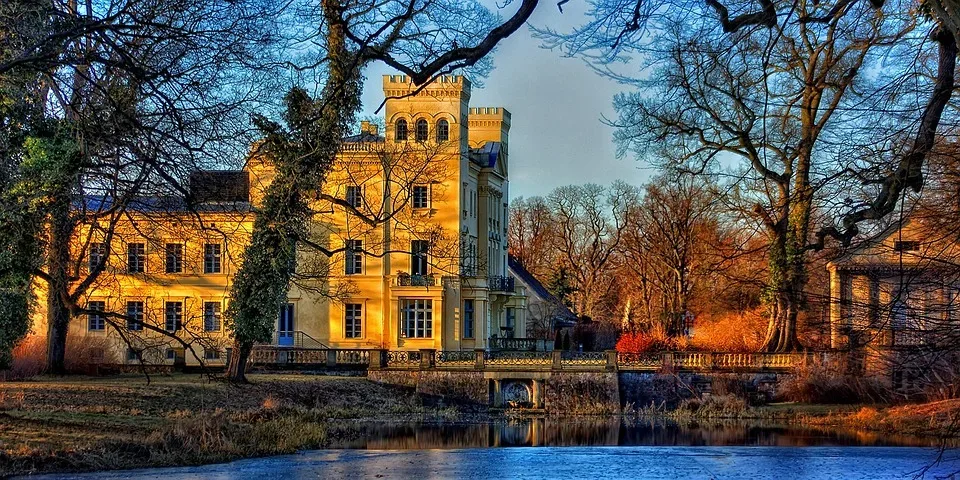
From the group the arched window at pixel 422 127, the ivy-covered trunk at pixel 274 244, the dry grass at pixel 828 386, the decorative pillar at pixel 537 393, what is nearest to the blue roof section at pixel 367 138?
the ivy-covered trunk at pixel 274 244

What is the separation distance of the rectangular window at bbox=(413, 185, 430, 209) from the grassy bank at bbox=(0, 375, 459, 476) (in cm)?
1532

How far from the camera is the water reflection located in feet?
79.9

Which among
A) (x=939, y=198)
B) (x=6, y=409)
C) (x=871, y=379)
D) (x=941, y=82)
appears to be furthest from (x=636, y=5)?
(x=871, y=379)

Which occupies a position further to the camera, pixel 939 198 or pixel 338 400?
pixel 338 400

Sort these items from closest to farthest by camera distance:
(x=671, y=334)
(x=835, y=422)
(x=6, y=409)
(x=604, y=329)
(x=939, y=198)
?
1. (x=939, y=198)
2. (x=6, y=409)
3. (x=835, y=422)
4. (x=671, y=334)
5. (x=604, y=329)

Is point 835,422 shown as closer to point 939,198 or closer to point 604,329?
point 939,198

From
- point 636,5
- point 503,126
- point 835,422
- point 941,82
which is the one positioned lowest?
point 835,422

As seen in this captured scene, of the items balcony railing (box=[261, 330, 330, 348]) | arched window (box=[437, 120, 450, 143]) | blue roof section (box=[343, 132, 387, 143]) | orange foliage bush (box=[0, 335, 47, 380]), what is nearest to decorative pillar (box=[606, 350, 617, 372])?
blue roof section (box=[343, 132, 387, 143])

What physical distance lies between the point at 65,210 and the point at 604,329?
52.5m

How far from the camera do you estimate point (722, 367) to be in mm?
36000

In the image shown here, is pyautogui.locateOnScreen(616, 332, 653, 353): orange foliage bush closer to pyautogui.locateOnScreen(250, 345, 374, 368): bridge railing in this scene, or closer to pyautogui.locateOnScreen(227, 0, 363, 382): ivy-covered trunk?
pyautogui.locateOnScreen(250, 345, 374, 368): bridge railing

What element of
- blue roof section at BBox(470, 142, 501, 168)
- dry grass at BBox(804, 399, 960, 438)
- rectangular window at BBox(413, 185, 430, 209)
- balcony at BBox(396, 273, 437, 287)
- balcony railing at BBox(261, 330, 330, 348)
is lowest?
dry grass at BBox(804, 399, 960, 438)

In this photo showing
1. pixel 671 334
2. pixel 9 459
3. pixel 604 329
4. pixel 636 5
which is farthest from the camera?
pixel 604 329

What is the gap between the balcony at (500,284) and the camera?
51.4 m
